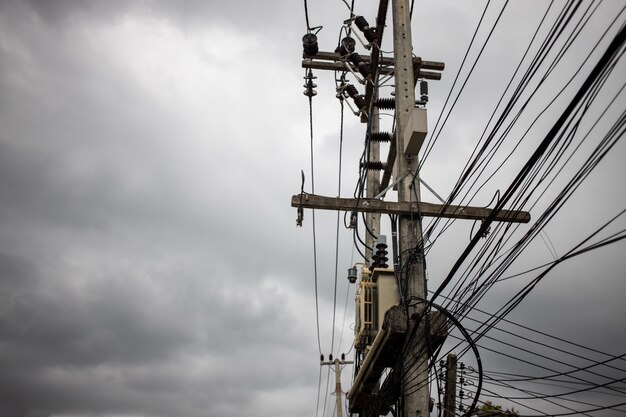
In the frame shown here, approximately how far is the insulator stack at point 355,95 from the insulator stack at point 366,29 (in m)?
1.12

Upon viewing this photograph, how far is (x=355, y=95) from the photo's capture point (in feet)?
35.5

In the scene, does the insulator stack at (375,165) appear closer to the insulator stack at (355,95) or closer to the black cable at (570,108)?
the insulator stack at (355,95)

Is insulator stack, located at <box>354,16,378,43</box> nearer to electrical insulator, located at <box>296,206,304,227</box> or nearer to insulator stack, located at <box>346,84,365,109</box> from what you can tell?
insulator stack, located at <box>346,84,365,109</box>

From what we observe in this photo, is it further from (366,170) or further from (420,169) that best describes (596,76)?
(366,170)

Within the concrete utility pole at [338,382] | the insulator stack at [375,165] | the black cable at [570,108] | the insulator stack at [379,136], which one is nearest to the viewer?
the black cable at [570,108]

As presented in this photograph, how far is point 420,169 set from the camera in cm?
758

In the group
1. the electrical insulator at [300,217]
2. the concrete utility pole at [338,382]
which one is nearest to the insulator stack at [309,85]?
the electrical insulator at [300,217]

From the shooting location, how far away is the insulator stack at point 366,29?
9875mm

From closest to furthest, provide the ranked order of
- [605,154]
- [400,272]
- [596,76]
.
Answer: [596,76] < [605,154] < [400,272]

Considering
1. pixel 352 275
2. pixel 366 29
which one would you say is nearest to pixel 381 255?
pixel 352 275

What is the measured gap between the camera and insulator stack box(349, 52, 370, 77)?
408 inches

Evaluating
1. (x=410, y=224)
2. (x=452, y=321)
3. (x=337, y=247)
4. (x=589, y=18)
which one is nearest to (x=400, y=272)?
(x=410, y=224)

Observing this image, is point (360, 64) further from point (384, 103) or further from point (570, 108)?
point (570, 108)

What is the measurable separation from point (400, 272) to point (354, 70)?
5.33 m
